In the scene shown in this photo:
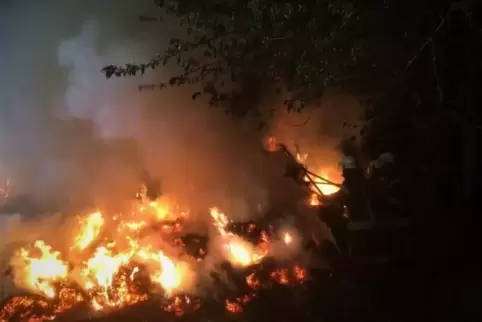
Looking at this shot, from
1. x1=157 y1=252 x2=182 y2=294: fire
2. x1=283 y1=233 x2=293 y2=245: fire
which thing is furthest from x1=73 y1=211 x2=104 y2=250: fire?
x1=283 y1=233 x2=293 y2=245: fire

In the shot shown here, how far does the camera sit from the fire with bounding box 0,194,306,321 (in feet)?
26.0

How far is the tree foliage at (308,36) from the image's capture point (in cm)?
654

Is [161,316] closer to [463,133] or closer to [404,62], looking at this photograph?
[404,62]

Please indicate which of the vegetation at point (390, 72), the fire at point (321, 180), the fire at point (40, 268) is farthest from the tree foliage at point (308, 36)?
the fire at point (40, 268)

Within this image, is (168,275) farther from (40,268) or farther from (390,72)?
(390,72)

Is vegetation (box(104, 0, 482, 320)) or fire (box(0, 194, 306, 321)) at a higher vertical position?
vegetation (box(104, 0, 482, 320))

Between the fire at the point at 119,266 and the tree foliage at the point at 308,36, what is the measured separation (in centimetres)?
239

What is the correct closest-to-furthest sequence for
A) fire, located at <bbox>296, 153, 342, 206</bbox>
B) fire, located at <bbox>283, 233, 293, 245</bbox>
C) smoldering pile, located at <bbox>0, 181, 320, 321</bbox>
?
smoldering pile, located at <bbox>0, 181, 320, 321</bbox>, fire, located at <bbox>283, 233, 293, 245</bbox>, fire, located at <bbox>296, 153, 342, 206</bbox>

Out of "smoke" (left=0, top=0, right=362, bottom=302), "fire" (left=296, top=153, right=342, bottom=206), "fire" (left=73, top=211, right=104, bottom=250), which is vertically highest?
"smoke" (left=0, top=0, right=362, bottom=302)

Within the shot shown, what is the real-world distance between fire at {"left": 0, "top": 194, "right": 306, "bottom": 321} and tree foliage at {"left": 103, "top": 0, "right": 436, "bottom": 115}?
7.83 ft

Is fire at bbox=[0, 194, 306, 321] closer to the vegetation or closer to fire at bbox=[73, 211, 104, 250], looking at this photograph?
fire at bbox=[73, 211, 104, 250]

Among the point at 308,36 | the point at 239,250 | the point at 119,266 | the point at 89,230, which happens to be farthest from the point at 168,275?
the point at 308,36

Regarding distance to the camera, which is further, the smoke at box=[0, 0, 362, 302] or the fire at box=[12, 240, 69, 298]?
the smoke at box=[0, 0, 362, 302]

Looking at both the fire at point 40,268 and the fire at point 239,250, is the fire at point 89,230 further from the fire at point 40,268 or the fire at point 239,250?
the fire at point 239,250
